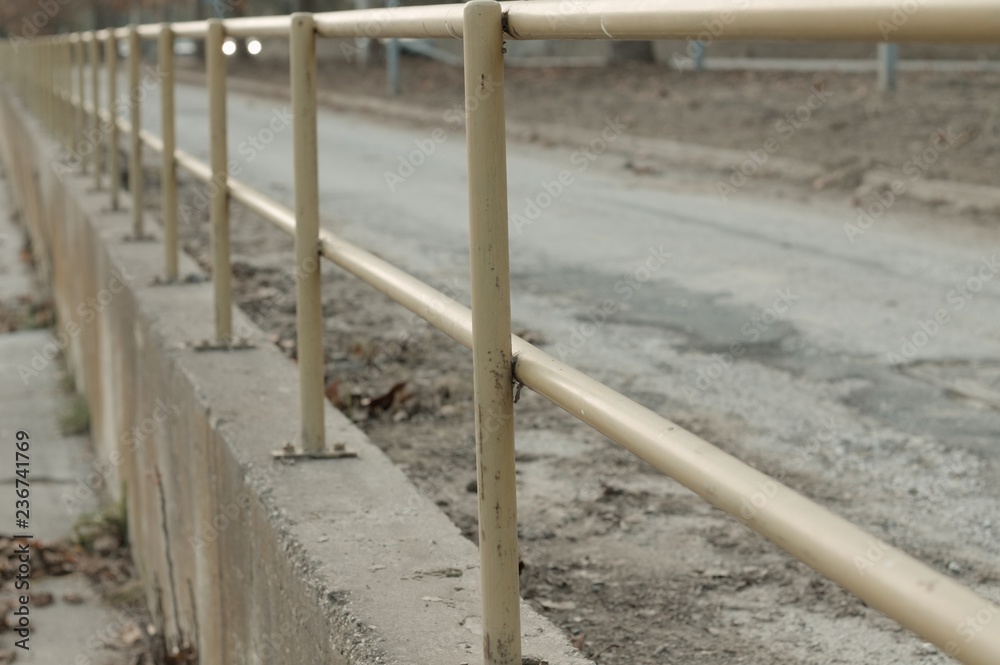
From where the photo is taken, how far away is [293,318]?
6160 mm

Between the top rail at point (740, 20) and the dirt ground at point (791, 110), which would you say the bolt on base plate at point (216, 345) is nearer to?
the top rail at point (740, 20)

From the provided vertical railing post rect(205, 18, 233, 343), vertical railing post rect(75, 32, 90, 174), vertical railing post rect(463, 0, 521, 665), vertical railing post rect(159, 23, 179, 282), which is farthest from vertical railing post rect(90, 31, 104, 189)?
vertical railing post rect(463, 0, 521, 665)

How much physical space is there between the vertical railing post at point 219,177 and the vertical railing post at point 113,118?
3.05m

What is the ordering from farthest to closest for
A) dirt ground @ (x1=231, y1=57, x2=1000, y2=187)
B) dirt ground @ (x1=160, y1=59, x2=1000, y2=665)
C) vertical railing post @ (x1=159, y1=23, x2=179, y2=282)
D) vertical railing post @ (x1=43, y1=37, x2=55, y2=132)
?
vertical railing post @ (x1=43, y1=37, x2=55, y2=132) → dirt ground @ (x1=231, y1=57, x2=1000, y2=187) → vertical railing post @ (x1=159, y1=23, x2=179, y2=282) → dirt ground @ (x1=160, y1=59, x2=1000, y2=665)

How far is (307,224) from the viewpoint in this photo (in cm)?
314

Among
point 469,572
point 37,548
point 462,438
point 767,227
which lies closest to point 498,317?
point 469,572

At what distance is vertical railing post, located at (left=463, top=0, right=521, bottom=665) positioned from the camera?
188 cm

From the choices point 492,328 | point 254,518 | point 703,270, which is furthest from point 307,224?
point 703,270

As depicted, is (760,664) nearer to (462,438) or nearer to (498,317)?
(498,317)

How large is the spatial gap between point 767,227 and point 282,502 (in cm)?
648

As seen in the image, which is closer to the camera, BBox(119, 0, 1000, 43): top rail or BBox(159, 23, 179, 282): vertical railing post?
BBox(119, 0, 1000, 43): top rail

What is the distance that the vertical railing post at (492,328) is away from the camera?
1885 millimetres

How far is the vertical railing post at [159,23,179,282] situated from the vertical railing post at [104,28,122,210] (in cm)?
184

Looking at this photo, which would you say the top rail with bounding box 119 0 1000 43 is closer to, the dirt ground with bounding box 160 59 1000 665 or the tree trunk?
the dirt ground with bounding box 160 59 1000 665
